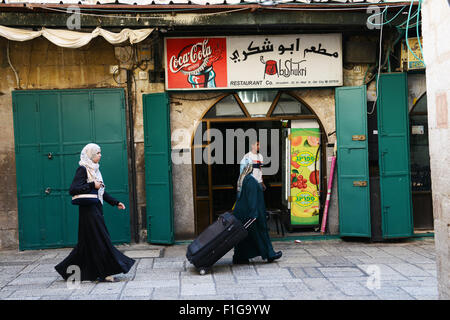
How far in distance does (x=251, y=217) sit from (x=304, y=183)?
2870 mm

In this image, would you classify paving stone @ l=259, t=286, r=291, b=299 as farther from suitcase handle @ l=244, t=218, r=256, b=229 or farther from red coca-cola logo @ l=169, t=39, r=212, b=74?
red coca-cola logo @ l=169, t=39, r=212, b=74

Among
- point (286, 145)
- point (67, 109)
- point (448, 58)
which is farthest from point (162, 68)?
point (448, 58)

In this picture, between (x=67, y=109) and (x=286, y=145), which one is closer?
(x=67, y=109)

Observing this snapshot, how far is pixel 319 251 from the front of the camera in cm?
881

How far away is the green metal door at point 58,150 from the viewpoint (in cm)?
934

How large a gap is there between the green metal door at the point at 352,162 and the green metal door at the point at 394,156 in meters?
0.33

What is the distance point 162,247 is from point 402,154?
4775 mm

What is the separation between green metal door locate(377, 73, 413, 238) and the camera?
30.9 feet

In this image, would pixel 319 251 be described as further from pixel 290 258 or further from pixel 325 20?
pixel 325 20

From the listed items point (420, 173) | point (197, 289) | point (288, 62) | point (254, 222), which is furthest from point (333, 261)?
point (288, 62)

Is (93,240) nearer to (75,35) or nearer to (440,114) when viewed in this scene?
(75,35)

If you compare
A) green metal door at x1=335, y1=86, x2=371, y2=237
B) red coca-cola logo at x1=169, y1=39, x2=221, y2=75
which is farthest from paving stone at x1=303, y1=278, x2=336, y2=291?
red coca-cola logo at x1=169, y1=39, x2=221, y2=75

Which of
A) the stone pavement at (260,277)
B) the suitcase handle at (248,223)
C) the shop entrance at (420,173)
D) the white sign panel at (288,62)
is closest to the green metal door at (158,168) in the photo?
the stone pavement at (260,277)

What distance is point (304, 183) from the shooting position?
10039 millimetres
